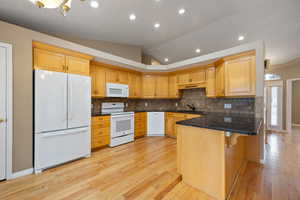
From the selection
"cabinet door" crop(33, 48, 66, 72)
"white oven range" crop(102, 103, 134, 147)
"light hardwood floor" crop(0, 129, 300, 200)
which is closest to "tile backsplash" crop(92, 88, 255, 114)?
"white oven range" crop(102, 103, 134, 147)

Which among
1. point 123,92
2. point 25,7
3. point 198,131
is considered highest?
point 25,7

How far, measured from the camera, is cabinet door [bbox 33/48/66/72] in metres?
2.13

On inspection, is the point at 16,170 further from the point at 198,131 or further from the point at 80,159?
the point at 198,131

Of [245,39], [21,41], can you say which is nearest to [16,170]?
[21,41]

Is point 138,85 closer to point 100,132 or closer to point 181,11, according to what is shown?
point 100,132

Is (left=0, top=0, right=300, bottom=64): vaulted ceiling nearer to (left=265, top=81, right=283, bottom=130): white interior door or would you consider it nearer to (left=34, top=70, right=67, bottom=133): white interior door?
(left=34, top=70, right=67, bottom=133): white interior door

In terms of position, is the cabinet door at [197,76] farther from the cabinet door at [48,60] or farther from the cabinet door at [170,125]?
the cabinet door at [48,60]

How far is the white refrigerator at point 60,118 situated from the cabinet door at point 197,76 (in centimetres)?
299

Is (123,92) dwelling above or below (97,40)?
below

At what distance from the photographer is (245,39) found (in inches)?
137

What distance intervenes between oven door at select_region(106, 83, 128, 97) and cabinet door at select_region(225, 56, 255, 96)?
279cm

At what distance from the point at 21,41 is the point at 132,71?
8.60 ft

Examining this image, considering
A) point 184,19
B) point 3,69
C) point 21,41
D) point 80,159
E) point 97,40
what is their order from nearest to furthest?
point 3,69 → point 21,41 → point 80,159 → point 184,19 → point 97,40

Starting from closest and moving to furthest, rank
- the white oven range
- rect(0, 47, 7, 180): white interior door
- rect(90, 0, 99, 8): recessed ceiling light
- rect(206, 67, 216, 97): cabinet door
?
rect(0, 47, 7, 180): white interior door
rect(90, 0, 99, 8): recessed ceiling light
the white oven range
rect(206, 67, 216, 97): cabinet door
